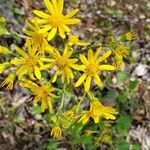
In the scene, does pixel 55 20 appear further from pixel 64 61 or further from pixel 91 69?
pixel 91 69

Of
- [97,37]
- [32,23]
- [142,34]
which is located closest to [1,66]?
[32,23]

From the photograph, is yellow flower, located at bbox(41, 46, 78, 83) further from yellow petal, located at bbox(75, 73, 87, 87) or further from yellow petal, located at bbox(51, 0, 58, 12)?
yellow petal, located at bbox(51, 0, 58, 12)

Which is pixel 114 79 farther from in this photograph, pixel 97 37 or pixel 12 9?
pixel 12 9

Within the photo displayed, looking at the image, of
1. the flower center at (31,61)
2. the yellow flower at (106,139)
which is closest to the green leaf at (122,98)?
the yellow flower at (106,139)

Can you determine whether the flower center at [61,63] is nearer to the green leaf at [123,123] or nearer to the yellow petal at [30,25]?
the yellow petal at [30,25]

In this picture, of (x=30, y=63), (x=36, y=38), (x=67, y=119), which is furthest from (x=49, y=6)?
(x=67, y=119)

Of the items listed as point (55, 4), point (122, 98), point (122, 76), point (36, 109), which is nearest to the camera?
point (55, 4)
